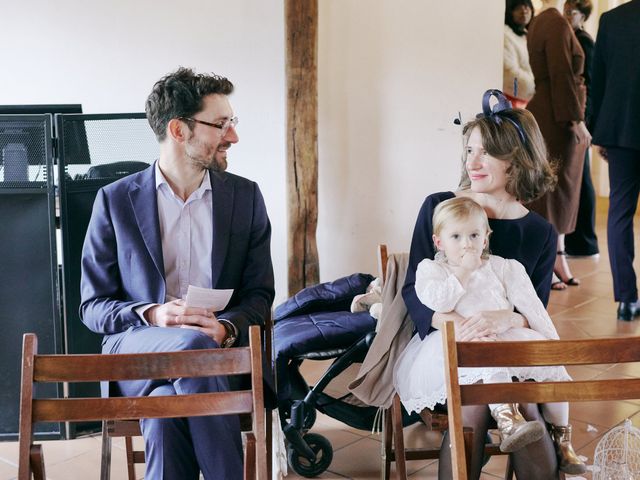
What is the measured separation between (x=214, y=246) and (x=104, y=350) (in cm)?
44

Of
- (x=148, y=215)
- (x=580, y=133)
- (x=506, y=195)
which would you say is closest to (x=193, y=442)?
(x=148, y=215)

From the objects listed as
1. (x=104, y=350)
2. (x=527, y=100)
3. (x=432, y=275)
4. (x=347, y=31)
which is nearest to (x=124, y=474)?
(x=104, y=350)

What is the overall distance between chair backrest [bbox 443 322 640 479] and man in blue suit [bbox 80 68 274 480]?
33.9 inches

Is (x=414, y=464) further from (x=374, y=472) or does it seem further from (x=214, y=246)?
(x=214, y=246)

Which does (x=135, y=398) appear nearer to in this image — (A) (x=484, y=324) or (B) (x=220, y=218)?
(B) (x=220, y=218)

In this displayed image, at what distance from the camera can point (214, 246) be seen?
2.74 meters

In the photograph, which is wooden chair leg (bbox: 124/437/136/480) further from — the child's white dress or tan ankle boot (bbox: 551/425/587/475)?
tan ankle boot (bbox: 551/425/587/475)

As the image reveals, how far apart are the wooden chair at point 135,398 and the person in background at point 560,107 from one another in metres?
4.22

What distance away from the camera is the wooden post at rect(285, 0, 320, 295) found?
15.2 ft

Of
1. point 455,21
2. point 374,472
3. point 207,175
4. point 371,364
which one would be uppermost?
point 455,21

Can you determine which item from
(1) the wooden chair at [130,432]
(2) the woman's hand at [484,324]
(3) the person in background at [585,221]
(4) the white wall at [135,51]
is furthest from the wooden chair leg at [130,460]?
(3) the person in background at [585,221]

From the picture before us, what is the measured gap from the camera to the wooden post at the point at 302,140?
182 inches

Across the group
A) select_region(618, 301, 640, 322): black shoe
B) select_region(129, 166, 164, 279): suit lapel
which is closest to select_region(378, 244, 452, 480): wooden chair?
select_region(129, 166, 164, 279): suit lapel

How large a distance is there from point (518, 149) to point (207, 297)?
1059 mm
